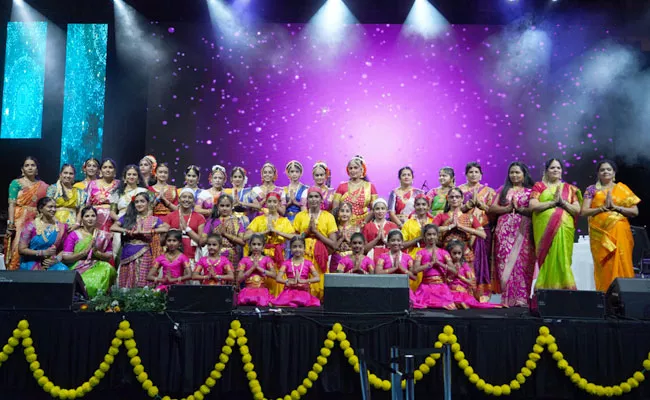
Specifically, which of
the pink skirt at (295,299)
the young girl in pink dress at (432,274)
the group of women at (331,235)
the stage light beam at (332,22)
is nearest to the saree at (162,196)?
the group of women at (331,235)

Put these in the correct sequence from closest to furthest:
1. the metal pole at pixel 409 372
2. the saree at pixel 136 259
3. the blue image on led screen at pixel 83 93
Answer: the metal pole at pixel 409 372, the saree at pixel 136 259, the blue image on led screen at pixel 83 93

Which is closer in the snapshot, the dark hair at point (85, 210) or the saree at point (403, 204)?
the dark hair at point (85, 210)

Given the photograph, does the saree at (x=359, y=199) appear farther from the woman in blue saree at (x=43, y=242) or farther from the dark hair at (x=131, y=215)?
the woman in blue saree at (x=43, y=242)

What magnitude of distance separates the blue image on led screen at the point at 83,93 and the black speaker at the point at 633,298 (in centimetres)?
634

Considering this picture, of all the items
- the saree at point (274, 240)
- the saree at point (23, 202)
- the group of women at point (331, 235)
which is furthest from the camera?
the saree at point (23, 202)

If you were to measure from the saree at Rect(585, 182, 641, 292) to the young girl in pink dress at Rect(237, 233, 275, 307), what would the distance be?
2.70 meters

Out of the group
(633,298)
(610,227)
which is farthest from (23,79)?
(633,298)

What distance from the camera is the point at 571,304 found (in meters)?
3.69

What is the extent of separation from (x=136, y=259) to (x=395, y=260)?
2139mm

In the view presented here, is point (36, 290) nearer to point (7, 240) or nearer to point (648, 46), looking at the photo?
point (7, 240)

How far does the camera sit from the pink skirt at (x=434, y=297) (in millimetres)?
4457

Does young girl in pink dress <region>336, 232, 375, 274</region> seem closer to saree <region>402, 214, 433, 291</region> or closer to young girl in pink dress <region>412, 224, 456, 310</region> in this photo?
young girl in pink dress <region>412, 224, 456, 310</region>

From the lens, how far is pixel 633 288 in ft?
12.4

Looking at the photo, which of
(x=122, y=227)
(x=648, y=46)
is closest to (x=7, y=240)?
(x=122, y=227)
